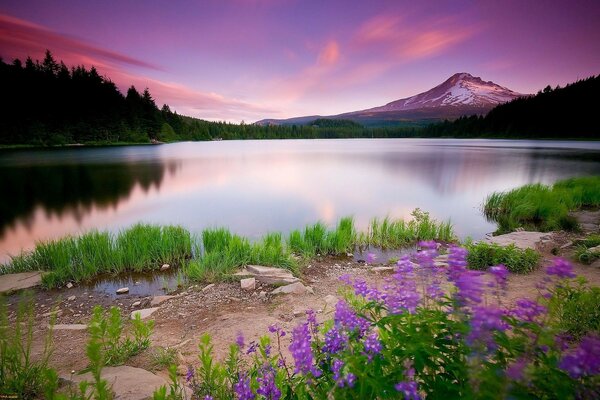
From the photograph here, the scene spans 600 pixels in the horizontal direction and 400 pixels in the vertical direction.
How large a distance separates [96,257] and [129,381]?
7.14 metres

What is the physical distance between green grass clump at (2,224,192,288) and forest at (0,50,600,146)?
83.0 metres

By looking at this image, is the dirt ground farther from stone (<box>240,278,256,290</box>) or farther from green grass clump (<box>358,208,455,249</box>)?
green grass clump (<box>358,208,455,249</box>)

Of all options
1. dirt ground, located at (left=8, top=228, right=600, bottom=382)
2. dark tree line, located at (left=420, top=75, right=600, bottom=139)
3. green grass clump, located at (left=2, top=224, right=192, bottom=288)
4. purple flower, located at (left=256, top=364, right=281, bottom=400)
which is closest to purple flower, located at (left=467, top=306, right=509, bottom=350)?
purple flower, located at (left=256, top=364, right=281, bottom=400)

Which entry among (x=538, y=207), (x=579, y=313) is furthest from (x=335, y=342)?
(x=538, y=207)

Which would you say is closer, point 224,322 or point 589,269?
point 224,322

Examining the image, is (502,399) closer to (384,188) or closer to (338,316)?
(338,316)

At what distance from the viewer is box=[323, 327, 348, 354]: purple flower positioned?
2.39 m

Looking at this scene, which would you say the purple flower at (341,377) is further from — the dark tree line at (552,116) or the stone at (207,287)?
the dark tree line at (552,116)

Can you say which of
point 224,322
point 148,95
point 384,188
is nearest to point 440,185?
point 384,188

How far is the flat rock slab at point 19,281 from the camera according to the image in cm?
768

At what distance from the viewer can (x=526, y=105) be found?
4835 inches

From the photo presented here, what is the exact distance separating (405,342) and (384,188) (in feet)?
77.9

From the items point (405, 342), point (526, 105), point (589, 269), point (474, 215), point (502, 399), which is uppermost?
point (526, 105)

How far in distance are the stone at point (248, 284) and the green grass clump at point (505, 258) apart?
19.6 feet
